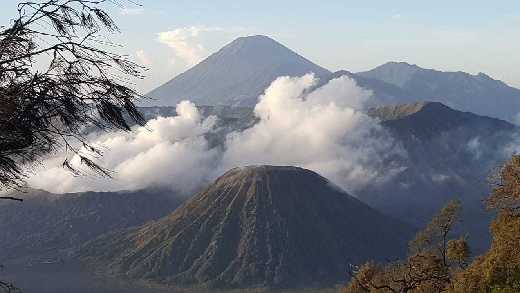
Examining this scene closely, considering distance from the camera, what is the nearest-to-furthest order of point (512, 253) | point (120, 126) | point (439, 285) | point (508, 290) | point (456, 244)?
1. point (120, 126)
2. point (508, 290)
3. point (512, 253)
4. point (439, 285)
5. point (456, 244)

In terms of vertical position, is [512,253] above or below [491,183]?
below

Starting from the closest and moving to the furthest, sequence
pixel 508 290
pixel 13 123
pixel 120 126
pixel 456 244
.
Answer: pixel 13 123, pixel 120 126, pixel 508 290, pixel 456 244

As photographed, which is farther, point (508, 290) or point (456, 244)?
point (456, 244)

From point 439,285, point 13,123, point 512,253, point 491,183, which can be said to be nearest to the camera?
point 13,123

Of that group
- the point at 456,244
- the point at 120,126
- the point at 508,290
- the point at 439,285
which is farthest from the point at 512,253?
the point at 120,126

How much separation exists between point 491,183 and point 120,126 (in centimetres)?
3062

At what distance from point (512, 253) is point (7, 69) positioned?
1224 inches

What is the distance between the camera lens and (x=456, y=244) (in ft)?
162

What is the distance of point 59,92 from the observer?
12898 millimetres

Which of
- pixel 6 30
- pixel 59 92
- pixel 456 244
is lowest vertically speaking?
pixel 59 92

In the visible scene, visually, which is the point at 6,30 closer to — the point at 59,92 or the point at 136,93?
the point at 59,92

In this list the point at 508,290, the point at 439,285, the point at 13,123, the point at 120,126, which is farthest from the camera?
the point at 439,285

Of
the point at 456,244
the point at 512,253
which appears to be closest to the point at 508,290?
the point at 512,253

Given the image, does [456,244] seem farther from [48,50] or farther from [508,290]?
[48,50]
